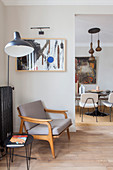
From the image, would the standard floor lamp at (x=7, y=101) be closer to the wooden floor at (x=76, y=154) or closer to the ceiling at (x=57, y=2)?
the wooden floor at (x=76, y=154)

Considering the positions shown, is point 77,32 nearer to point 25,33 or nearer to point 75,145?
point 25,33

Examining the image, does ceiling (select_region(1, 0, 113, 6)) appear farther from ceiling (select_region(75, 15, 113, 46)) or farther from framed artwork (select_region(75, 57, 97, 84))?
framed artwork (select_region(75, 57, 97, 84))

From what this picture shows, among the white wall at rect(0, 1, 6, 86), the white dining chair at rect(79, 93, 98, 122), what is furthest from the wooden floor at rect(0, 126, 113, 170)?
the white wall at rect(0, 1, 6, 86)

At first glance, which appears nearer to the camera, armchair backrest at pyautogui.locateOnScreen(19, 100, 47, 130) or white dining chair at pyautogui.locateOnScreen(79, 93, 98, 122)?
armchair backrest at pyautogui.locateOnScreen(19, 100, 47, 130)

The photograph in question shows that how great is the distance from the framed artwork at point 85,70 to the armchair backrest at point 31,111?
140 inches

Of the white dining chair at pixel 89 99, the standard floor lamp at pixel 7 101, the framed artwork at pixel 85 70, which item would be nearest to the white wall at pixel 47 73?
the standard floor lamp at pixel 7 101

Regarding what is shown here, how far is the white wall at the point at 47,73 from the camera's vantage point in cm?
314

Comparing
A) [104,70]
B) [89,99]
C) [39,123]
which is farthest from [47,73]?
[104,70]

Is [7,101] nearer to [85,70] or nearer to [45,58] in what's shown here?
[45,58]

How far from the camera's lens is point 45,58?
124 inches

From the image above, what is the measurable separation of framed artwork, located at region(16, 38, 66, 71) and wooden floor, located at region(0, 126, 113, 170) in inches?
57.1

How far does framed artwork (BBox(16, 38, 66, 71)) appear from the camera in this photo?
3.14m

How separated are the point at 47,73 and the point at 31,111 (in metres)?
0.90

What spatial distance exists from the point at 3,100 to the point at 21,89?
2.69ft
